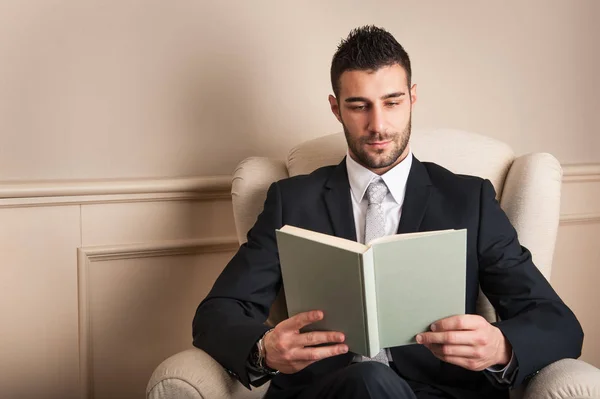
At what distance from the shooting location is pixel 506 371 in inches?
66.4

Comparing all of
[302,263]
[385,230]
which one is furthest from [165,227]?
[302,263]

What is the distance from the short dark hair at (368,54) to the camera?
194 centimetres

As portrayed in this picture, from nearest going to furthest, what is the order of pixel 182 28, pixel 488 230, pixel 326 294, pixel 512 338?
1. pixel 326 294
2. pixel 512 338
3. pixel 488 230
4. pixel 182 28

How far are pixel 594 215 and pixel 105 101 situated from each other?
1877 millimetres

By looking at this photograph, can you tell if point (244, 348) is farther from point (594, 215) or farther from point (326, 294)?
point (594, 215)

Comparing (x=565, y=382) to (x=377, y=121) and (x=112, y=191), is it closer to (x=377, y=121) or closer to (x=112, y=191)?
(x=377, y=121)

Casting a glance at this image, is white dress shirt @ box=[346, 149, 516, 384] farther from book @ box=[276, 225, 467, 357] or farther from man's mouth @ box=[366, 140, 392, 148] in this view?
book @ box=[276, 225, 467, 357]

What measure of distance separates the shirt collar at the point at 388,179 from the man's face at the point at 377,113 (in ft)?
0.09

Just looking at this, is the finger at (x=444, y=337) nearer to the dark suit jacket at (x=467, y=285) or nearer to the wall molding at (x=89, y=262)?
the dark suit jacket at (x=467, y=285)

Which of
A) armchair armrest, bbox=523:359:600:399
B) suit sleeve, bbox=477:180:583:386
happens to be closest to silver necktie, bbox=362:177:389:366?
suit sleeve, bbox=477:180:583:386

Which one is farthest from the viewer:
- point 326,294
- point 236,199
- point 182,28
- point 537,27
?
point 537,27

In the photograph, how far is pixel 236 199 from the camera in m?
2.21

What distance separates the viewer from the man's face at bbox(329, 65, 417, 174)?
1926mm

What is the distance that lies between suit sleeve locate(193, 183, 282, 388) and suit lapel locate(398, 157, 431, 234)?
0.33 meters
